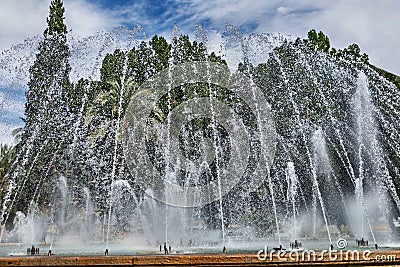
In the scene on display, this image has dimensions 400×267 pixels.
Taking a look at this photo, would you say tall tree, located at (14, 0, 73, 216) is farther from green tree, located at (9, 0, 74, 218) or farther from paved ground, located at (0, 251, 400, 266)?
paved ground, located at (0, 251, 400, 266)

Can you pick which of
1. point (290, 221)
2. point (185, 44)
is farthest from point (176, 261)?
point (185, 44)

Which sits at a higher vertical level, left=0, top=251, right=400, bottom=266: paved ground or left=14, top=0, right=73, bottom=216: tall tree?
left=14, top=0, right=73, bottom=216: tall tree

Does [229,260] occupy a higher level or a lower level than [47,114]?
lower
